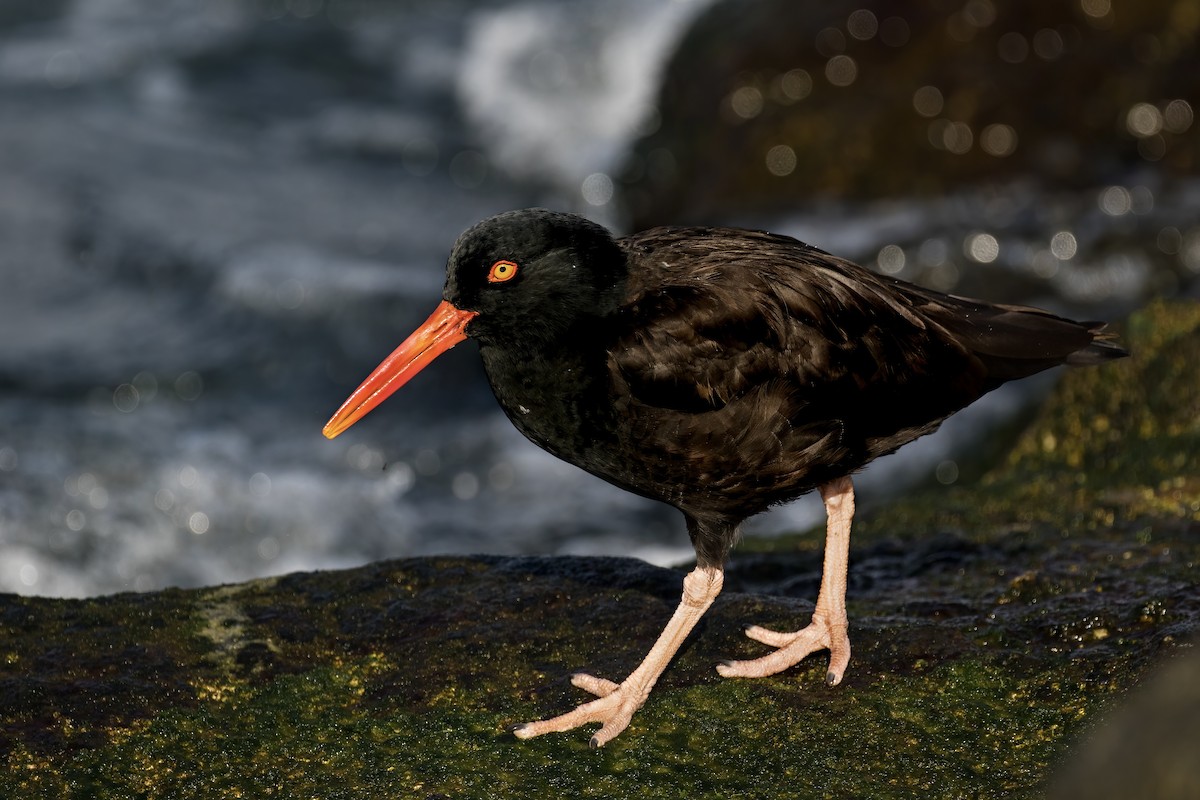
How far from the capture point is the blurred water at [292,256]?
9055 millimetres

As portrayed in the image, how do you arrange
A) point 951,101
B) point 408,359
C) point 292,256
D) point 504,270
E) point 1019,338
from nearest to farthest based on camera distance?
point 504,270, point 408,359, point 1019,338, point 951,101, point 292,256

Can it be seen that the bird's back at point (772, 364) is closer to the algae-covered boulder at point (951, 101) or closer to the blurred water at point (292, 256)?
the blurred water at point (292, 256)

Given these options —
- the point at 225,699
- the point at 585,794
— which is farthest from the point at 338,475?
the point at 585,794

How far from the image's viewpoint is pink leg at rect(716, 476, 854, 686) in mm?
4191

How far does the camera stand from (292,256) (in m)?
12.3

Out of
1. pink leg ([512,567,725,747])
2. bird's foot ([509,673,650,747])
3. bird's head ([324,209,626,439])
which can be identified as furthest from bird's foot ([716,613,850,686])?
bird's head ([324,209,626,439])

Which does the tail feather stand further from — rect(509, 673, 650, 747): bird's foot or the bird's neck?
rect(509, 673, 650, 747): bird's foot

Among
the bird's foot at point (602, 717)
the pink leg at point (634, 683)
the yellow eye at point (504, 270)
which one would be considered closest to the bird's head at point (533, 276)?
the yellow eye at point (504, 270)

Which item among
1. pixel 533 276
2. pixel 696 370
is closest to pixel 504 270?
pixel 533 276

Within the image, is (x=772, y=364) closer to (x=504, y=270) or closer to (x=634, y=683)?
(x=504, y=270)

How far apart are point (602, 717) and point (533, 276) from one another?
4.58 ft

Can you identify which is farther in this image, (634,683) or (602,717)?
(634,683)

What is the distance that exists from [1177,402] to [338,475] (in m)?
5.79

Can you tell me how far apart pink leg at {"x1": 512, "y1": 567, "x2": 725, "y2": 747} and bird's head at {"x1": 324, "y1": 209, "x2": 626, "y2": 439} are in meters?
0.94
